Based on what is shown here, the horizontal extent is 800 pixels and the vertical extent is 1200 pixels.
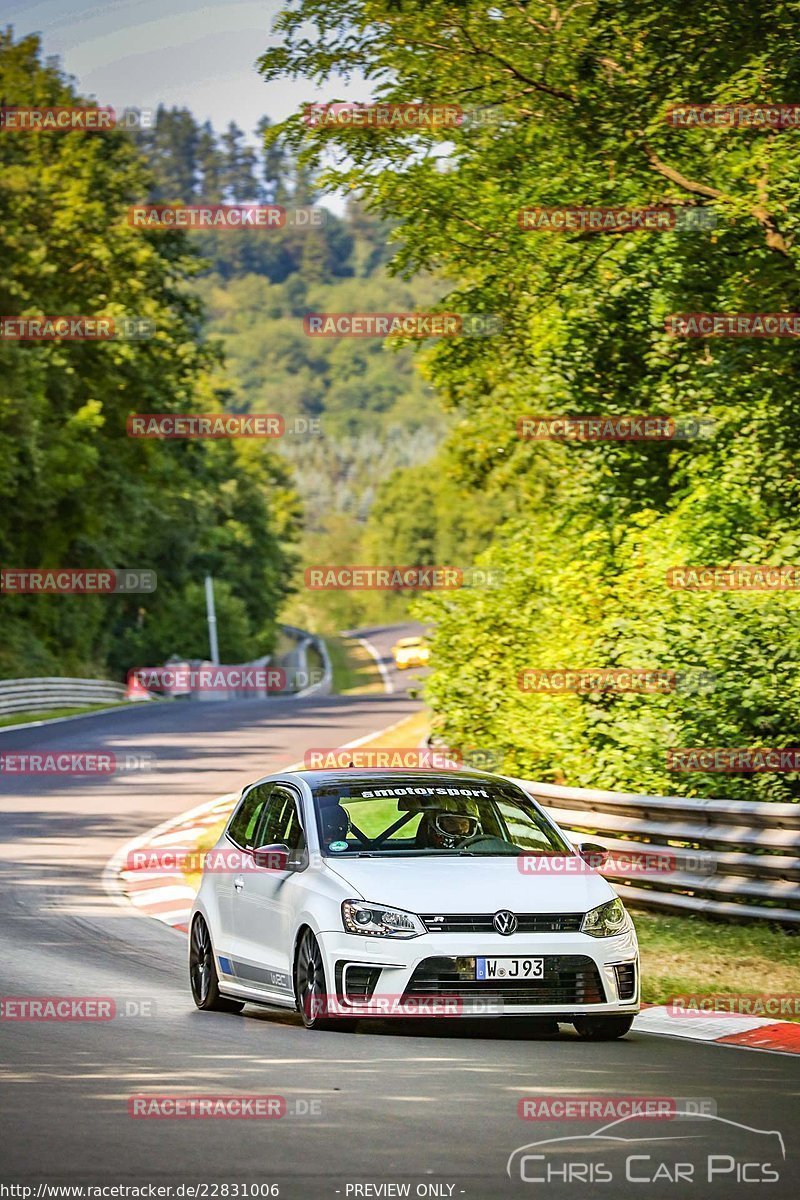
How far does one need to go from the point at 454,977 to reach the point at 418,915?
36cm

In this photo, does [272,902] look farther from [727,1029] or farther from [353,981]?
[727,1029]

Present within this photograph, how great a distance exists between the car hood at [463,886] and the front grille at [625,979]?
1.15 feet

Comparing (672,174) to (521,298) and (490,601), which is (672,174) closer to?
(521,298)

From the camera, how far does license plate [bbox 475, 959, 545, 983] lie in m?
9.66

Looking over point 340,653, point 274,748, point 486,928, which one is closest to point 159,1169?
point 486,928

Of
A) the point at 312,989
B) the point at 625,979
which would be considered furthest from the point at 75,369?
the point at 625,979

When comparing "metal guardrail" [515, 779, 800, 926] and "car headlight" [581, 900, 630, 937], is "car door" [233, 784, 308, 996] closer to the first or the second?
"car headlight" [581, 900, 630, 937]

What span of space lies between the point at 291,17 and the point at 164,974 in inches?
425

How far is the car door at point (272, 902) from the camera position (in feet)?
34.2

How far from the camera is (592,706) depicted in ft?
58.7

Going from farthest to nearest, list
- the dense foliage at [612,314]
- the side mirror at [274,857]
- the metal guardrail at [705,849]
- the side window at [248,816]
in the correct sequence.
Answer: the dense foliage at [612,314] < the metal guardrail at [705,849] < the side window at [248,816] < the side mirror at [274,857]

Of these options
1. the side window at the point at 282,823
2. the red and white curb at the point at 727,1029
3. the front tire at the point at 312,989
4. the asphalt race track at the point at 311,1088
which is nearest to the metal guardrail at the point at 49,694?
the asphalt race track at the point at 311,1088

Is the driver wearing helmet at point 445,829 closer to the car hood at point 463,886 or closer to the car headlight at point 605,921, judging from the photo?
the car hood at point 463,886

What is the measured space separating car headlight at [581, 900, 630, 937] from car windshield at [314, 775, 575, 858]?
0.67 meters
